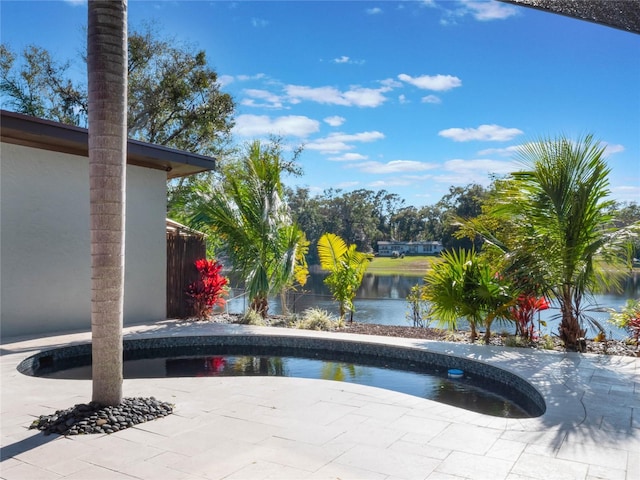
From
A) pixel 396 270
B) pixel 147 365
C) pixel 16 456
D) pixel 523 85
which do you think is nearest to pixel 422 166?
pixel 396 270

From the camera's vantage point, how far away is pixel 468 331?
32.1 feet

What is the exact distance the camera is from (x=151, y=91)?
1967 cm

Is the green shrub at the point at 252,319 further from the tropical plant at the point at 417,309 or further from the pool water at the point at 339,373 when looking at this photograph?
the tropical plant at the point at 417,309

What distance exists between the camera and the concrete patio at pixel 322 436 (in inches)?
131

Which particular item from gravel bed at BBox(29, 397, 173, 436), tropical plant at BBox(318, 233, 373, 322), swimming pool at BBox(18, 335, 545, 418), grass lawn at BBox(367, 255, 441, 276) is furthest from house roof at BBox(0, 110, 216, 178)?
grass lawn at BBox(367, 255, 441, 276)

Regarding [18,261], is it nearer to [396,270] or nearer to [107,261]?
[107,261]

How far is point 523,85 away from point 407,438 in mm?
20180

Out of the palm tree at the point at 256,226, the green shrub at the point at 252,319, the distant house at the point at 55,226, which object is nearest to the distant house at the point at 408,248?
the palm tree at the point at 256,226

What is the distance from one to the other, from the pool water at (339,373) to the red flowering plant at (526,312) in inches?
71.0

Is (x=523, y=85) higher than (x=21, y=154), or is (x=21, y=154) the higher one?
(x=523, y=85)

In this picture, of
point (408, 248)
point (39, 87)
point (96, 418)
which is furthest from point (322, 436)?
point (408, 248)

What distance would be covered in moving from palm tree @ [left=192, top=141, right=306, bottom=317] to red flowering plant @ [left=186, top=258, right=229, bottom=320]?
1.82ft

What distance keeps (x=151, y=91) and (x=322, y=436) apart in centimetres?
1849

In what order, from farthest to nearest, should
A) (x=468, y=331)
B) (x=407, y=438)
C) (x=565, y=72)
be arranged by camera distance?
1. (x=565, y=72)
2. (x=468, y=331)
3. (x=407, y=438)
